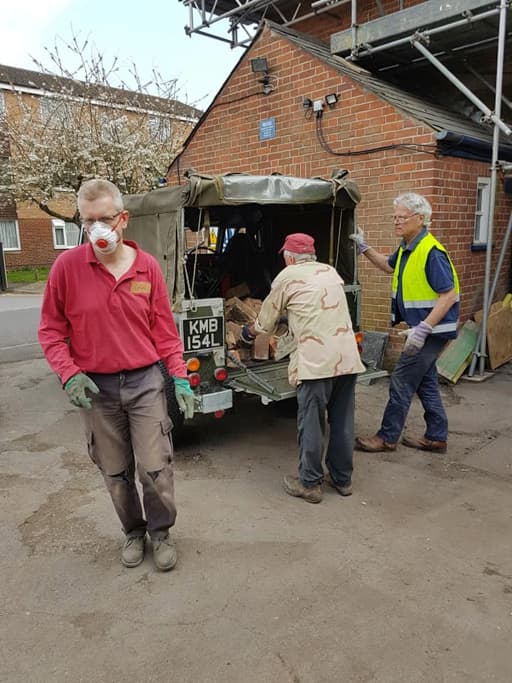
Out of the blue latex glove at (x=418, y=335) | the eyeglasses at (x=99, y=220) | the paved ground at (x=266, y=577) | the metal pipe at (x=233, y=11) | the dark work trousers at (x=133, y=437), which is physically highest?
the metal pipe at (x=233, y=11)

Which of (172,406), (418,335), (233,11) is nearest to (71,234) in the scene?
(233,11)

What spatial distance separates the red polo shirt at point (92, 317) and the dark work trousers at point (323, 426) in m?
1.28

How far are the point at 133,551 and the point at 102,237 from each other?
1762mm

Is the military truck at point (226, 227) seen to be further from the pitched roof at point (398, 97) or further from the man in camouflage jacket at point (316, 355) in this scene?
the pitched roof at point (398, 97)

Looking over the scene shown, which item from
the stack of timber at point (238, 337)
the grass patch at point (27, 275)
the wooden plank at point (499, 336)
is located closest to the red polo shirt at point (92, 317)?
the stack of timber at point (238, 337)

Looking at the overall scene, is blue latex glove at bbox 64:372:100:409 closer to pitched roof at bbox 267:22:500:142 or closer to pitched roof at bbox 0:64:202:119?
pitched roof at bbox 267:22:500:142

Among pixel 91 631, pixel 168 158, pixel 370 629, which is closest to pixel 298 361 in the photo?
pixel 370 629

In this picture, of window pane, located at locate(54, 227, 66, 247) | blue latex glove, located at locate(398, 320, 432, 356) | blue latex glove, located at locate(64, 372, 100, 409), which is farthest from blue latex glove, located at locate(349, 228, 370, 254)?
window pane, located at locate(54, 227, 66, 247)

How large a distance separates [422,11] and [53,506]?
707 centimetres

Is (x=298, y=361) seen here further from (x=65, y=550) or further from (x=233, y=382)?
(x=65, y=550)

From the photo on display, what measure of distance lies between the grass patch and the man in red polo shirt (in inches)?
821

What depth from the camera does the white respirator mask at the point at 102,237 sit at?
261 cm

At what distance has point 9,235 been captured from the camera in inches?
964

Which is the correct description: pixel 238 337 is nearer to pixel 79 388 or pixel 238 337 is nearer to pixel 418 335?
pixel 418 335
